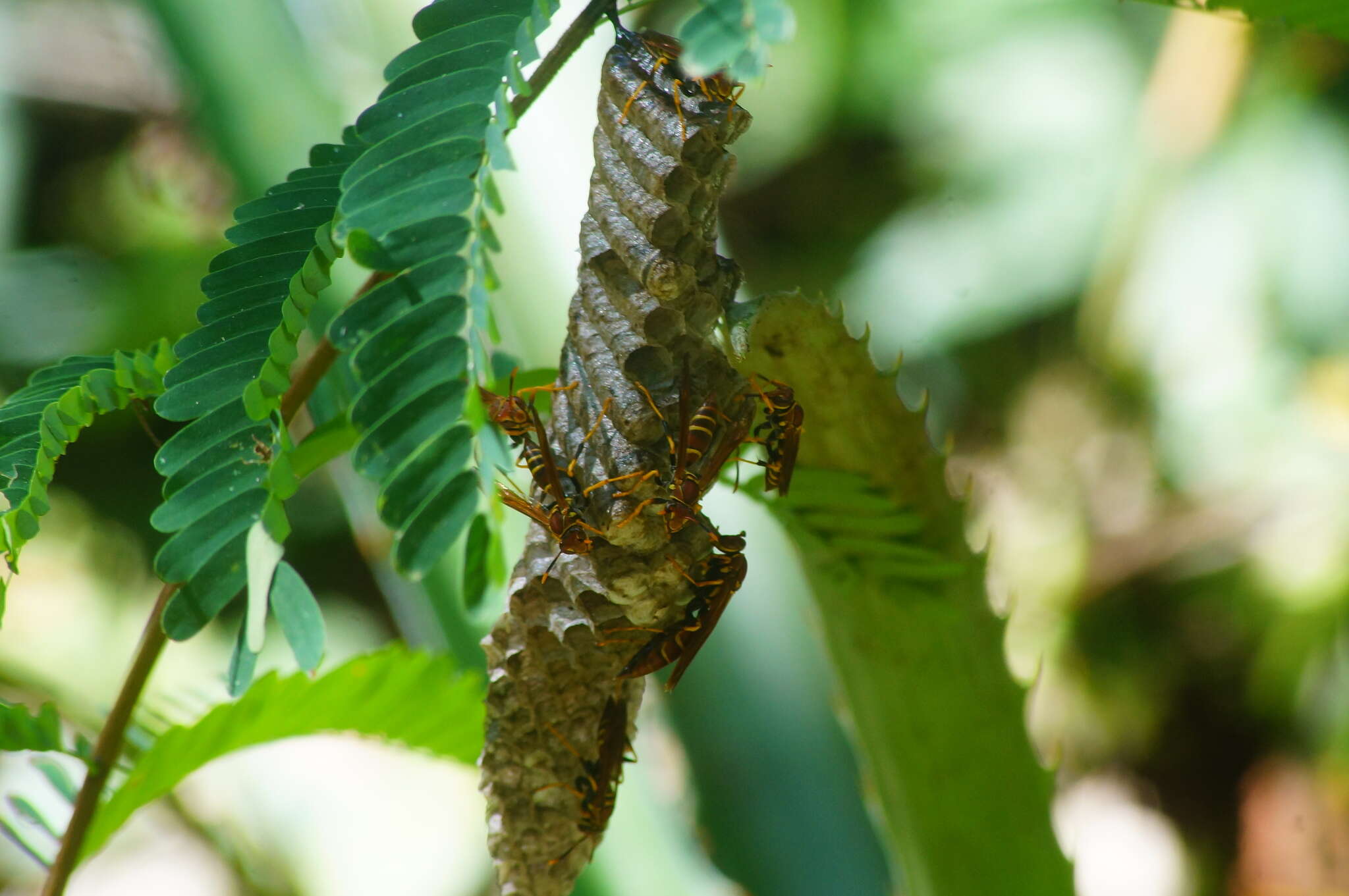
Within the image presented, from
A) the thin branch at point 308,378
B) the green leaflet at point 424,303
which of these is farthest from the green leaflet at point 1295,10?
the thin branch at point 308,378

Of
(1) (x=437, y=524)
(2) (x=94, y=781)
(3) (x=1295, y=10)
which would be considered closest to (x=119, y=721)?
(2) (x=94, y=781)

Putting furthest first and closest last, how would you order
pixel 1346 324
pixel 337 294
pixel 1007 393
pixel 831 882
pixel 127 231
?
1. pixel 1007 393
2. pixel 127 231
3. pixel 1346 324
4. pixel 337 294
5. pixel 831 882

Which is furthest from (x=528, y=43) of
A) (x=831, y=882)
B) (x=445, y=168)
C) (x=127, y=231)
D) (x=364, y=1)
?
(x=127, y=231)

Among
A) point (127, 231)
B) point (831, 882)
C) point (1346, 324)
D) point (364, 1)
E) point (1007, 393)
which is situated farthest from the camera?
point (1007, 393)

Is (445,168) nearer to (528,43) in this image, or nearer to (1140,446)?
(528,43)

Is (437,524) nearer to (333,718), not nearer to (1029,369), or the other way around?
(333,718)

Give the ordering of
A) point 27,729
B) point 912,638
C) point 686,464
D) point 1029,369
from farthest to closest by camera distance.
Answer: point 1029,369
point 912,638
point 27,729
point 686,464
